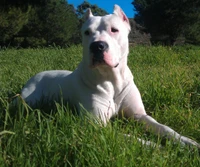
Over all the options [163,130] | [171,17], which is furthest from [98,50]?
[171,17]

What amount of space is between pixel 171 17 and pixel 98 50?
26888 mm

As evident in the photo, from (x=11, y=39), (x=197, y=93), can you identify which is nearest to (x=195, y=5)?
(x=11, y=39)

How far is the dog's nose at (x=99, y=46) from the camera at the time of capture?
2.79 m

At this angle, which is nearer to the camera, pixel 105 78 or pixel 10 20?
pixel 105 78

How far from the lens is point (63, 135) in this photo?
2221 mm

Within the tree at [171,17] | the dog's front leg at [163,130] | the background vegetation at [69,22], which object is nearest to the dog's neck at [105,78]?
the dog's front leg at [163,130]

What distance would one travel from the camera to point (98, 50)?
9.20ft

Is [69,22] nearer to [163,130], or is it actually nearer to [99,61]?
[99,61]

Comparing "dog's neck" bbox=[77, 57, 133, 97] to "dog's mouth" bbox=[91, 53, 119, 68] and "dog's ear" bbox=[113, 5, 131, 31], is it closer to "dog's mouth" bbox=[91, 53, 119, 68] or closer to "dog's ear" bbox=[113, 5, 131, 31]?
"dog's mouth" bbox=[91, 53, 119, 68]

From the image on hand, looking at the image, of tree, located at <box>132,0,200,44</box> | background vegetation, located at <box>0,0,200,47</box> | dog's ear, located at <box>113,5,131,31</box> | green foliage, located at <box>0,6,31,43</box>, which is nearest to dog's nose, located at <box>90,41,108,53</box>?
dog's ear, located at <box>113,5,131,31</box>

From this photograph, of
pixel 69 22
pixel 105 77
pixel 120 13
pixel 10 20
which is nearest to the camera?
pixel 105 77

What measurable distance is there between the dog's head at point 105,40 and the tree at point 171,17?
26096 mm

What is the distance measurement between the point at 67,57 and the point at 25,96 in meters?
3.90

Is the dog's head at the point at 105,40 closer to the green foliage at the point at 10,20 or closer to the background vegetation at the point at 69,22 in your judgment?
the background vegetation at the point at 69,22
